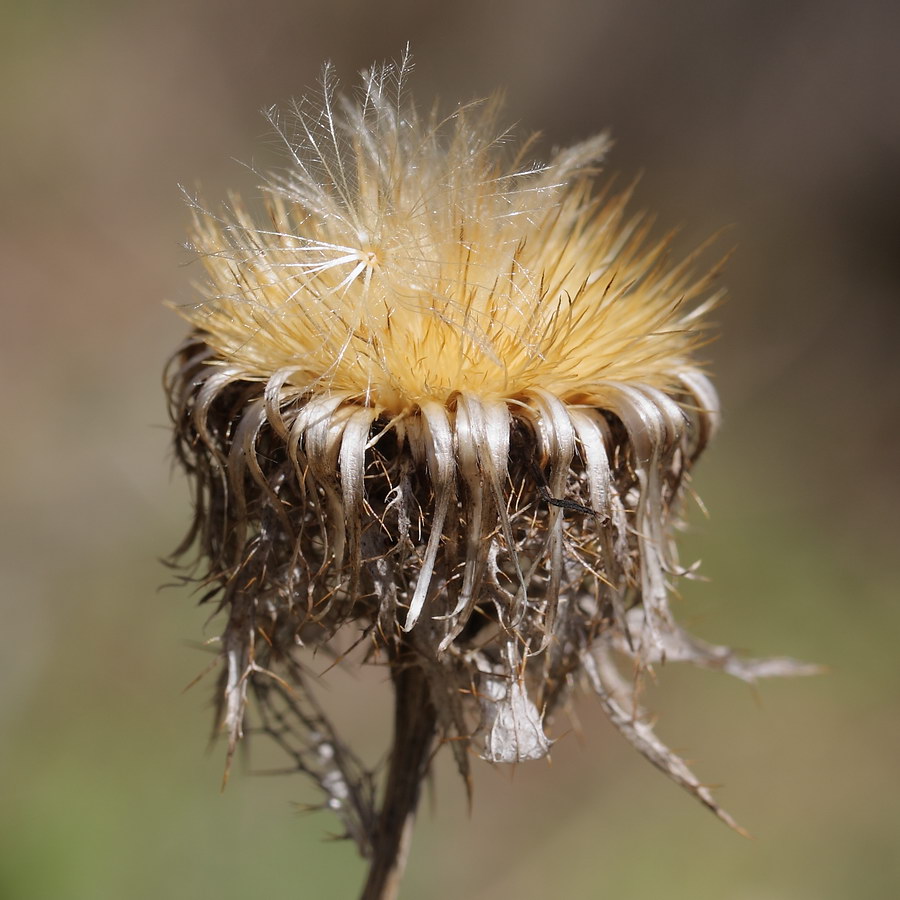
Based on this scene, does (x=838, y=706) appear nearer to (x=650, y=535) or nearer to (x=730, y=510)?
(x=730, y=510)

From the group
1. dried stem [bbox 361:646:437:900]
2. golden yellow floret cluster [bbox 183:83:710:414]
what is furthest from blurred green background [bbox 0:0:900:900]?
golden yellow floret cluster [bbox 183:83:710:414]

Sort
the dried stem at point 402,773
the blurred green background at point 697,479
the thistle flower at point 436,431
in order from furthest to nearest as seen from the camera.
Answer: the blurred green background at point 697,479
the dried stem at point 402,773
the thistle flower at point 436,431

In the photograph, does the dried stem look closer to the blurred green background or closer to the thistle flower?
the thistle flower

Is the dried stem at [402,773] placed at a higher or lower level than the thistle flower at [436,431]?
lower

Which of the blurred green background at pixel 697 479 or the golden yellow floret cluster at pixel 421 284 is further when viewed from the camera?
the blurred green background at pixel 697 479

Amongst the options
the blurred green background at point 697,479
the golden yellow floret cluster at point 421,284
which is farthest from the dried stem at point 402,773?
the blurred green background at point 697,479

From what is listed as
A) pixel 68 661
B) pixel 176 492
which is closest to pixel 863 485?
pixel 176 492

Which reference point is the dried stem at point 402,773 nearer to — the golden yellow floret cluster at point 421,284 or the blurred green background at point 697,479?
the golden yellow floret cluster at point 421,284
